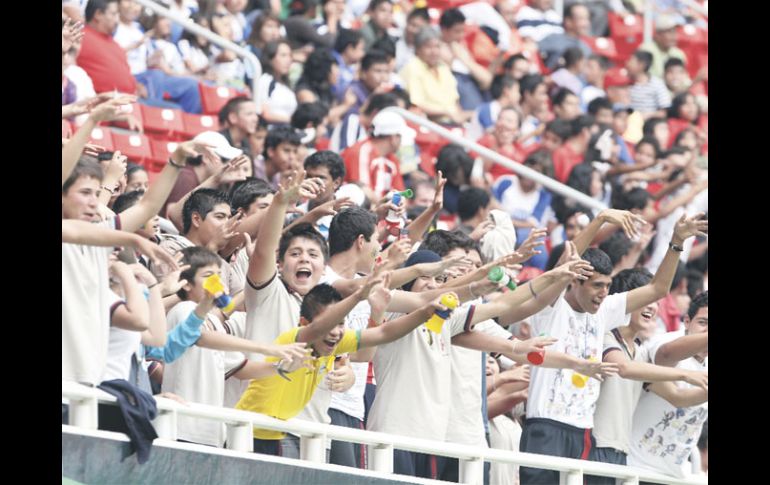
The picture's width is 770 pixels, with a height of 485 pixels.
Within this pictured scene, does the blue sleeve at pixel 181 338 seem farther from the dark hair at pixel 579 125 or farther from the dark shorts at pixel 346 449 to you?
the dark hair at pixel 579 125

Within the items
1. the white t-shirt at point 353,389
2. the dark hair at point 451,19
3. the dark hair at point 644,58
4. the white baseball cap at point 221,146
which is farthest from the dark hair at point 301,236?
the dark hair at point 644,58

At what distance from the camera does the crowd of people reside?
7527 millimetres

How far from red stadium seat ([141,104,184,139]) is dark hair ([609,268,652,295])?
369 cm

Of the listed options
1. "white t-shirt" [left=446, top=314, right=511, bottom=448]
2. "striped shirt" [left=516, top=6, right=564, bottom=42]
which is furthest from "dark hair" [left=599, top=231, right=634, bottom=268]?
"striped shirt" [left=516, top=6, right=564, bottom=42]

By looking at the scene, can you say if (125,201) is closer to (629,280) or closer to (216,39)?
(629,280)

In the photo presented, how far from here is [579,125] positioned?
1577 cm

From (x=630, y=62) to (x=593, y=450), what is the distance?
9.73 metres

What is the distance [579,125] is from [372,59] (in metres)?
1.92

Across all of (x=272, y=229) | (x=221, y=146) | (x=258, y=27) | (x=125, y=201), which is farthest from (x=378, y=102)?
(x=272, y=229)

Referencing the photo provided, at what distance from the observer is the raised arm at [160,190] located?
7402 mm

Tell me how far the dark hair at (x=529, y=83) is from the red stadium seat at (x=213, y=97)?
3.68 m

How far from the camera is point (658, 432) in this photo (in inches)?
380

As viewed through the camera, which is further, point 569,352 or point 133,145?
point 133,145
